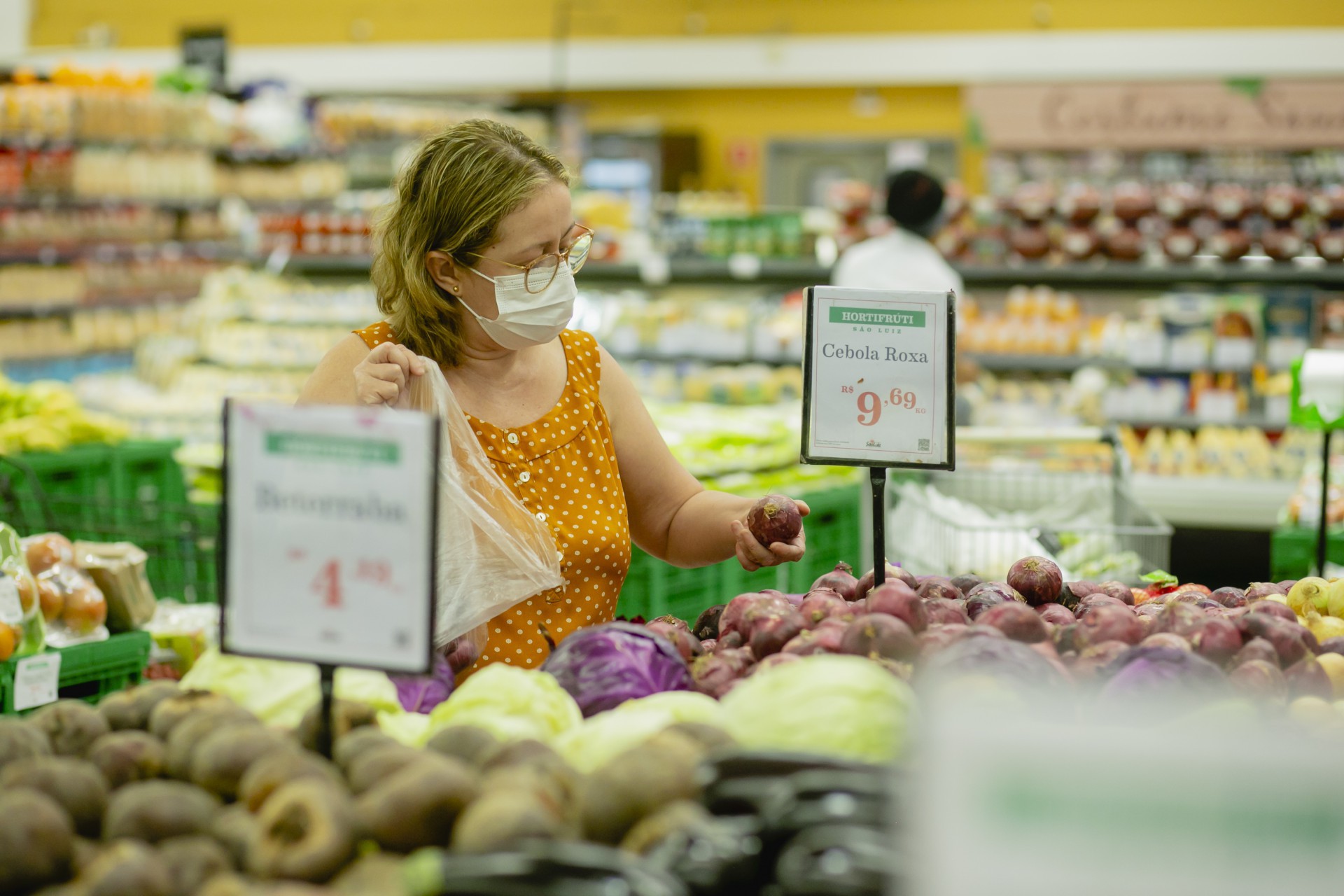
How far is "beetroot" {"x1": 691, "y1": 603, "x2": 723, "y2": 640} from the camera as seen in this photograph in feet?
5.99

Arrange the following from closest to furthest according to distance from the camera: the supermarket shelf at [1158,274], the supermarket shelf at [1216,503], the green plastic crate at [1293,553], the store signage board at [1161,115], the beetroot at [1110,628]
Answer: the beetroot at [1110,628] < the green plastic crate at [1293,553] < the supermarket shelf at [1216,503] < the supermarket shelf at [1158,274] < the store signage board at [1161,115]

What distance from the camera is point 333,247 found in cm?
635

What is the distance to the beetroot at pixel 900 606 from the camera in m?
1.47

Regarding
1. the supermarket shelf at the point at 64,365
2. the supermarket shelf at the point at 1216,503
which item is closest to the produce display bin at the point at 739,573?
the supermarket shelf at the point at 1216,503

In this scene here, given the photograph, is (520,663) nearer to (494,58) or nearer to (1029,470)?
(1029,470)

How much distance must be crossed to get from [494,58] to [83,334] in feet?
19.8

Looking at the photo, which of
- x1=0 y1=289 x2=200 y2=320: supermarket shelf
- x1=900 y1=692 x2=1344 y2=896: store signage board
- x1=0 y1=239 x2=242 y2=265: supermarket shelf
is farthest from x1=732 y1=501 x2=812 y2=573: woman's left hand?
x1=0 y1=289 x2=200 y2=320: supermarket shelf

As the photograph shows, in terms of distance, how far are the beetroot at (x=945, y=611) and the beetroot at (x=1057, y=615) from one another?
10 cm

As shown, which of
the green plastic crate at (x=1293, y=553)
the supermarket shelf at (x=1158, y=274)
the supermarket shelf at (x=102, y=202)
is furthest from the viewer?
the supermarket shelf at (x=102, y=202)

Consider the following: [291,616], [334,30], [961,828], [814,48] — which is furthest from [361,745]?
[334,30]

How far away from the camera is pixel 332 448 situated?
1128 mm

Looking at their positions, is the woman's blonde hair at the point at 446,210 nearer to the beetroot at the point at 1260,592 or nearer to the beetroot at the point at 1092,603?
the beetroot at the point at 1092,603

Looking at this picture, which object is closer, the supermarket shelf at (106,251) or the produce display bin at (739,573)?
the produce display bin at (739,573)

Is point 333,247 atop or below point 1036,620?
atop
